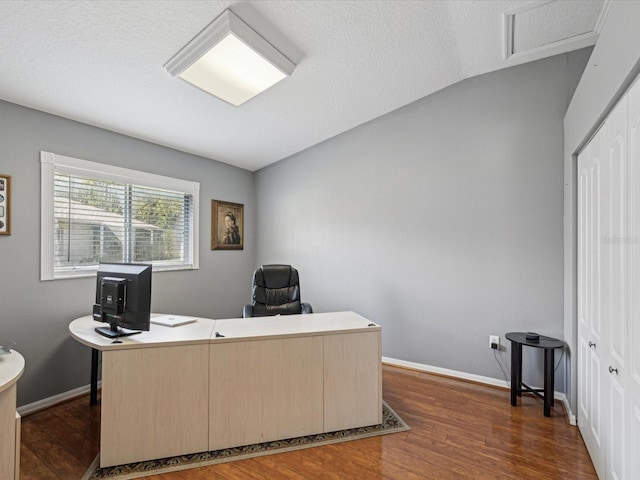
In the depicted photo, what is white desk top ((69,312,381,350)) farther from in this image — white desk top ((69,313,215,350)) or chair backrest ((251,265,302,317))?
chair backrest ((251,265,302,317))

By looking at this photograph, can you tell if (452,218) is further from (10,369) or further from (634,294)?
(10,369)

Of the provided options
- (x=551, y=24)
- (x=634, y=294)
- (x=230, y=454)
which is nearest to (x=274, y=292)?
(x=230, y=454)

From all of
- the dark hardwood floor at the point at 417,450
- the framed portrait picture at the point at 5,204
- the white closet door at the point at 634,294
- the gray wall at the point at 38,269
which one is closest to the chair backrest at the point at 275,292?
the gray wall at the point at 38,269

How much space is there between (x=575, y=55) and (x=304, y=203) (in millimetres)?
3019

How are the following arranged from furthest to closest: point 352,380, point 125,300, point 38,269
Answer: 1. point 38,269
2. point 352,380
3. point 125,300

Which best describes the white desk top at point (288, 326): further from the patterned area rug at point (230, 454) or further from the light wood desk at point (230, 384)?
the patterned area rug at point (230, 454)

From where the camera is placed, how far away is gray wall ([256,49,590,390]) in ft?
8.85

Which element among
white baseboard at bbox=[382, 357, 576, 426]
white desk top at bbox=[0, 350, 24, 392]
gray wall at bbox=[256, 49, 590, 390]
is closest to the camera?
white desk top at bbox=[0, 350, 24, 392]

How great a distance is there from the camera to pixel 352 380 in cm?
219

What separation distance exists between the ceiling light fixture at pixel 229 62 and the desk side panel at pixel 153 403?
6.10 feet

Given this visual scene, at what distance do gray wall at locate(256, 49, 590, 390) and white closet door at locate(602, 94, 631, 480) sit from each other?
109 cm

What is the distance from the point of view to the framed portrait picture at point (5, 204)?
232 centimetres

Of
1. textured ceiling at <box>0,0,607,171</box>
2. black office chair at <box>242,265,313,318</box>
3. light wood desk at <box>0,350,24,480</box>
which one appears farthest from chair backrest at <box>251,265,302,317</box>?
light wood desk at <box>0,350,24,480</box>

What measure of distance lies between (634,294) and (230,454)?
7.58 feet
